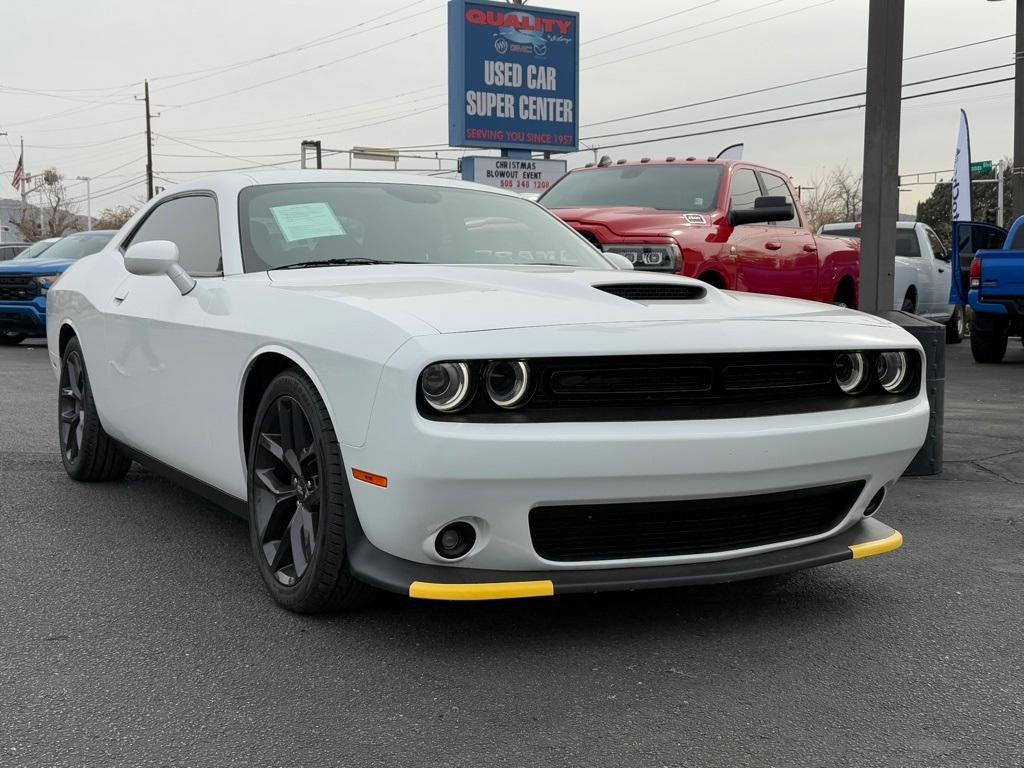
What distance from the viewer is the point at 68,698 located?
281 cm

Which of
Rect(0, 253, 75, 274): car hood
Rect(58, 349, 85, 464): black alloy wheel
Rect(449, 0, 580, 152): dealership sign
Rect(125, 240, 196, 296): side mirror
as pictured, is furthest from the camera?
Rect(449, 0, 580, 152): dealership sign

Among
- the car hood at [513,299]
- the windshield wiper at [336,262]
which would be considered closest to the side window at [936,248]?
the car hood at [513,299]

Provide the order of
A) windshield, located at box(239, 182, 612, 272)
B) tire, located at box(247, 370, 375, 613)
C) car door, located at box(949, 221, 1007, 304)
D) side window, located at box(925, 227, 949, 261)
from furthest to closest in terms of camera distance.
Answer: side window, located at box(925, 227, 949, 261), car door, located at box(949, 221, 1007, 304), windshield, located at box(239, 182, 612, 272), tire, located at box(247, 370, 375, 613)

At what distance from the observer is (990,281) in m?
12.1

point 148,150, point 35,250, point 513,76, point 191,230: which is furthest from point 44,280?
point 148,150

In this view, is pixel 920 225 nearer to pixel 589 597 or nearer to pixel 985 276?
pixel 985 276

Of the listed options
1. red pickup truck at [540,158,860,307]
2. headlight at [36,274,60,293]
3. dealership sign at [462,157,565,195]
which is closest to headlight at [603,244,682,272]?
red pickup truck at [540,158,860,307]

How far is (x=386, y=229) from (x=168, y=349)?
919mm

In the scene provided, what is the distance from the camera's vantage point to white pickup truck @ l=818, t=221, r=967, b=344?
47.0ft

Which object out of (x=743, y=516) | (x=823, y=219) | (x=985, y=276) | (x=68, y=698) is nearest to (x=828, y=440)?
(x=743, y=516)

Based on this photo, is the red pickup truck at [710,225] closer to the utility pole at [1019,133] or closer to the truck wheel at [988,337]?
the truck wheel at [988,337]

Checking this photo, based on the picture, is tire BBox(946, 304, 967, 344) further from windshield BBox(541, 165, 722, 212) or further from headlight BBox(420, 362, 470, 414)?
headlight BBox(420, 362, 470, 414)

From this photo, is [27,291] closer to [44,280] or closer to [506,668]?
[44,280]

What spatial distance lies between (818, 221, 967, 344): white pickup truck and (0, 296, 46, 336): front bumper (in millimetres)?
9916
